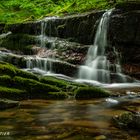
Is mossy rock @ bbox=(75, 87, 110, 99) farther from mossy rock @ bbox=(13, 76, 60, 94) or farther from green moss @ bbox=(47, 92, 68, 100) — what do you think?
mossy rock @ bbox=(13, 76, 60, 94)

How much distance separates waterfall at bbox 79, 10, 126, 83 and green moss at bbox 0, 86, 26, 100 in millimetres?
6241

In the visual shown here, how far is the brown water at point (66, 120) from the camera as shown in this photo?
647 cm

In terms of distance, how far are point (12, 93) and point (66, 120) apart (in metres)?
3.63

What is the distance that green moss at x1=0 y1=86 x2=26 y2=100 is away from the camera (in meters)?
10.8

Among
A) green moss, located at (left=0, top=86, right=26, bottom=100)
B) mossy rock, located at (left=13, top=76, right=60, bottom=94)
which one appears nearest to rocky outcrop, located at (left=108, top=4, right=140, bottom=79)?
mossy rock, located at (left=13, top=76, right=60, bottom=94)

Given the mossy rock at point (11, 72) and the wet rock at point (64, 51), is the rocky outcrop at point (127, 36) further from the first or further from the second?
the mossy rock at point (11, 72)

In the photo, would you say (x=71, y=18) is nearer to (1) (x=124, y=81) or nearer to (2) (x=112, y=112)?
(1) (x=124, y=81)

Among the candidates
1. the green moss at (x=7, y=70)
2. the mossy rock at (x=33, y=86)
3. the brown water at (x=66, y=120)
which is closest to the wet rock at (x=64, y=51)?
the green moss at (x=7, y=70)

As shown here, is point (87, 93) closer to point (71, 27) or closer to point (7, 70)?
point (7, 70)

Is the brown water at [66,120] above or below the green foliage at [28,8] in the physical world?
below

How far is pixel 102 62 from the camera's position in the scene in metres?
18.1

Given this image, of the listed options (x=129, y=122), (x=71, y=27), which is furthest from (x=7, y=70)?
(x=71, y=27)

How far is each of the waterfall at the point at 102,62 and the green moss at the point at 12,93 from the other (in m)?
6.24

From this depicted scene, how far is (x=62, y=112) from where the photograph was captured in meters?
8.80
